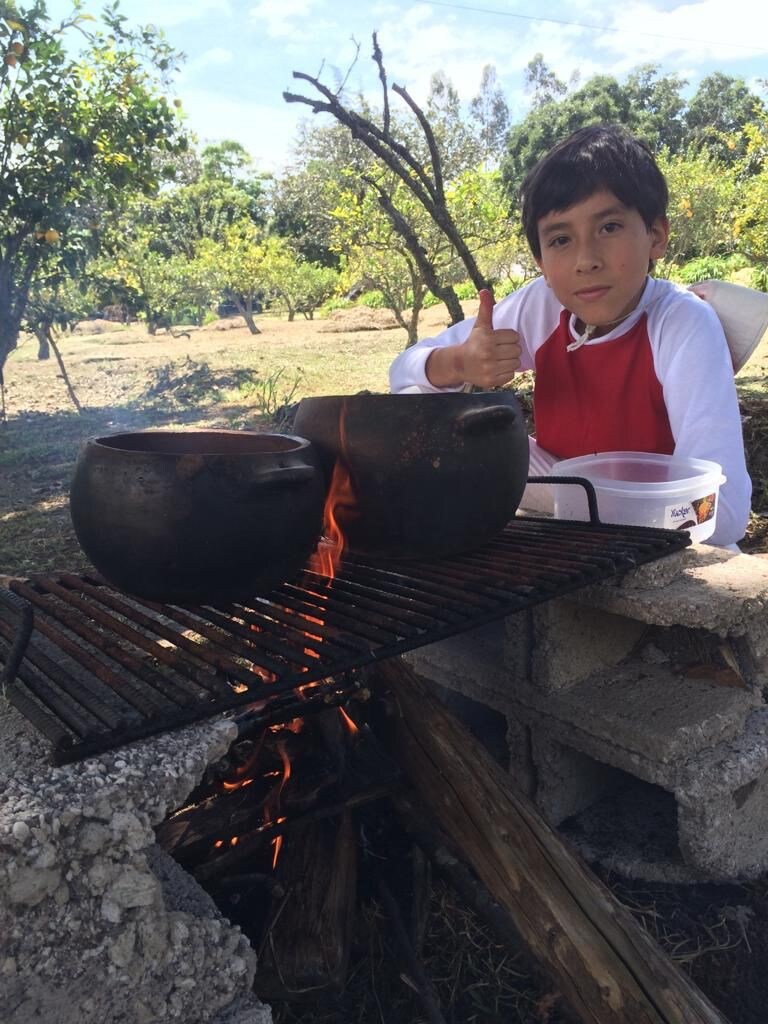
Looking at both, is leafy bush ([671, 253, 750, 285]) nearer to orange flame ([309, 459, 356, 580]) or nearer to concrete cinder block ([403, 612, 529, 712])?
concrete cinder block ([403, 612, 529, 712])

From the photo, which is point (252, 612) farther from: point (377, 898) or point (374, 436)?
point (377, 898)

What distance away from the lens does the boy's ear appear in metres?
2.19

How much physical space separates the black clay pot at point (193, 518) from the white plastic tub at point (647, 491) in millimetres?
973

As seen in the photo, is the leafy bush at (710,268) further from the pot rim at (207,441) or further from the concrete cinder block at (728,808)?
the pot rim at (207,441)

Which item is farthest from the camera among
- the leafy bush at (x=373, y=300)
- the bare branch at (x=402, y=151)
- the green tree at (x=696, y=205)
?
the leafy bush at (x=373, y=300)

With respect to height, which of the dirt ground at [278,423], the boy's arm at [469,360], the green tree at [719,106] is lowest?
the dirt ground at [278,423]

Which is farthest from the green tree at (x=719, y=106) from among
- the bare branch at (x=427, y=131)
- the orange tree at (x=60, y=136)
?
the bare branch at (x=427, y=131)

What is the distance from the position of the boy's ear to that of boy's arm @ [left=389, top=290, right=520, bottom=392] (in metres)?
0.49

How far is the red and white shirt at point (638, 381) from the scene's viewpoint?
2.04 m

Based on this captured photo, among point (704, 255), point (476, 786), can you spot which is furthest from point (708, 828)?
point (704, 255)

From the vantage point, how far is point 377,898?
173 cm

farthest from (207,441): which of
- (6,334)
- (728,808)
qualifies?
(6,334)

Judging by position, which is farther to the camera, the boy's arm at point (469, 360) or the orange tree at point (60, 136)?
the orange tree at point (60, 136)

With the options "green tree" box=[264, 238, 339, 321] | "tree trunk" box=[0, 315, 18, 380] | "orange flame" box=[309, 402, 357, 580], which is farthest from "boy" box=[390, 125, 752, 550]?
"green tree" box=[264, 238, 339, 321]
